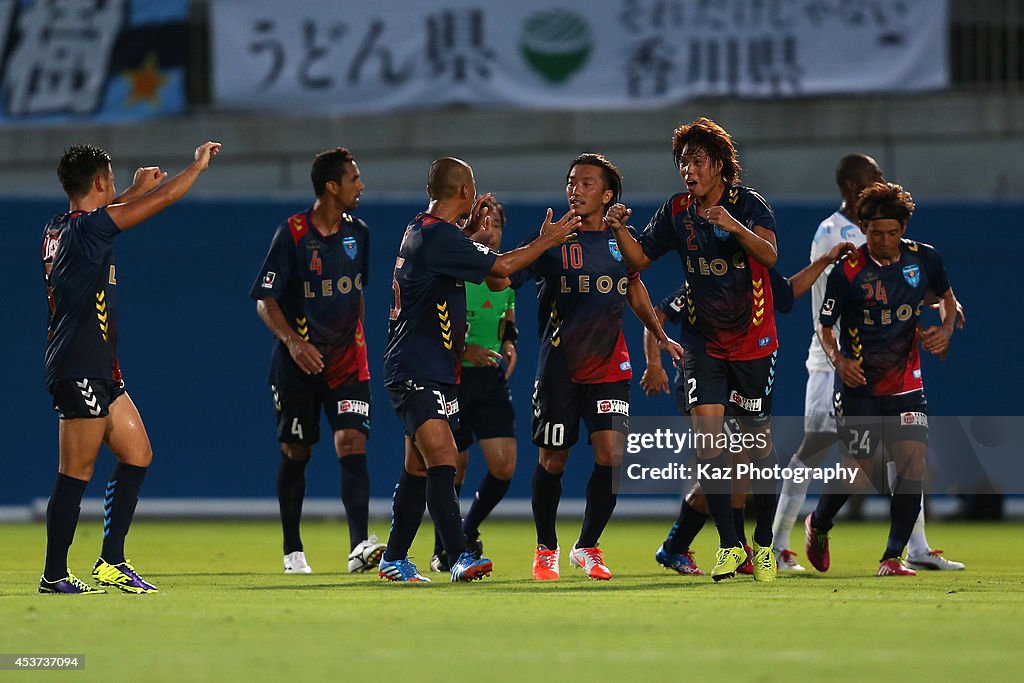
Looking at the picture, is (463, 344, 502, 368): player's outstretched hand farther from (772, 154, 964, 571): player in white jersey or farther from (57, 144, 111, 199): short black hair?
(57, 144, 111, 199): short black hair

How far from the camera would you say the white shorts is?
9500mm

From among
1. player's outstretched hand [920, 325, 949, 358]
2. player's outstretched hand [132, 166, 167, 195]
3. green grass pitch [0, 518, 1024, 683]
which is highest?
player's outstretched hand [132, 166, 167, 195]

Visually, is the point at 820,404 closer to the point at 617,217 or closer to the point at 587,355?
the point at 587,355

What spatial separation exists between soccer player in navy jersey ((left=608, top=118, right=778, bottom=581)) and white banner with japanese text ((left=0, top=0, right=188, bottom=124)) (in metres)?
8.97

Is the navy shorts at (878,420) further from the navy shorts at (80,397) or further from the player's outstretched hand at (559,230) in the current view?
the navy shorts at (80,397)

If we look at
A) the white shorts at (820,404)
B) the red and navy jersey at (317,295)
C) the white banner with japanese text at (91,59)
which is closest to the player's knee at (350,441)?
the red and navy jersey at (317,295)

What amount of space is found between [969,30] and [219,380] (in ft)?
28.1

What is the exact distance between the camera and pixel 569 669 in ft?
15.4

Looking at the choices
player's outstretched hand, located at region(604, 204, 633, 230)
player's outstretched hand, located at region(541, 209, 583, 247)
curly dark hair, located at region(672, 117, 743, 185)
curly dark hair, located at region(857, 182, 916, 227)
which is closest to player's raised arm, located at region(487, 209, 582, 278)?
player's outstretched hand, located at region(541, 209, 583, 247)

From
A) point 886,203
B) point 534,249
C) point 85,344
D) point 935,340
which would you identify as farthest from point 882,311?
point 85,344

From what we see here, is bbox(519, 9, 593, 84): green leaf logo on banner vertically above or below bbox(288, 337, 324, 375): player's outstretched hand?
above

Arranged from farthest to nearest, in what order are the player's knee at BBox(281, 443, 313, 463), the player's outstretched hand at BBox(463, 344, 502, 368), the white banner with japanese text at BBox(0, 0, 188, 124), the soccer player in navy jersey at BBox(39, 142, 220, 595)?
1. the white banner with japanese text at BBox(0, 0, 188, 124)
2. the player's knee at BBox(281, 443, 313, 463)
3. the player's outstretched hand at BBox(463, 344, 502, 368)
4. the soccer player in navy jersey at BBox(39, 142, 220, 595)

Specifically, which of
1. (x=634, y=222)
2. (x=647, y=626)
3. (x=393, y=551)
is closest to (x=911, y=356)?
(x=393, y=551)

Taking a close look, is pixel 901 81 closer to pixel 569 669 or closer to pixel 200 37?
pixel 200 37
